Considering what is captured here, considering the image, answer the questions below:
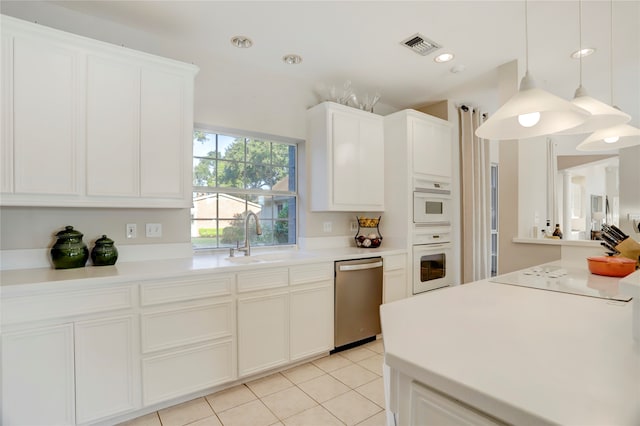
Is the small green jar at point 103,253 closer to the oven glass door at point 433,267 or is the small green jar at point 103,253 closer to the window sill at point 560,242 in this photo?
the oven glass door at point 433,267

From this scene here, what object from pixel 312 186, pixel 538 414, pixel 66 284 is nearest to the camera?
pixel 538 414

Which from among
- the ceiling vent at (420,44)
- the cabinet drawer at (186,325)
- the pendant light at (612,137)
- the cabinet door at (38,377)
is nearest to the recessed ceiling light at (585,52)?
the pendant light at (612,137)

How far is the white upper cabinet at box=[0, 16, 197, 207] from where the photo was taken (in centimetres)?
181

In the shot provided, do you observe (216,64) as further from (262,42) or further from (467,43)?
(467,43)

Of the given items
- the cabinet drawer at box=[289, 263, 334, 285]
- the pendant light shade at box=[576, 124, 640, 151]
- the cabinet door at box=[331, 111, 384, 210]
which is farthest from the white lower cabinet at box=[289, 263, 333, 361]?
the pendant light shade at box=[576, 124, 640, 151]

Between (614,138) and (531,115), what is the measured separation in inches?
37.4

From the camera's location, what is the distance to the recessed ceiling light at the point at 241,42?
2.53 metres

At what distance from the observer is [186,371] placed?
205 centimetres

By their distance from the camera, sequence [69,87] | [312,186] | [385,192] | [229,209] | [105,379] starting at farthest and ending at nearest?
[385,192], [312,186], [229,209], [69,87], [105,379]

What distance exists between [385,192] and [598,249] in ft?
6.30

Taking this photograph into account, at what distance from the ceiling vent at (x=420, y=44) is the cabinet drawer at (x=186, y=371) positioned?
2.75 meters

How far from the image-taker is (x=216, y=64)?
2.78 metres

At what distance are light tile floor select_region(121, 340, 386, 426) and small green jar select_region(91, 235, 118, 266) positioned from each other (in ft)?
3.34

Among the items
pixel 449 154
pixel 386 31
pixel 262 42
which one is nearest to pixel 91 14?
pixel 262 42
